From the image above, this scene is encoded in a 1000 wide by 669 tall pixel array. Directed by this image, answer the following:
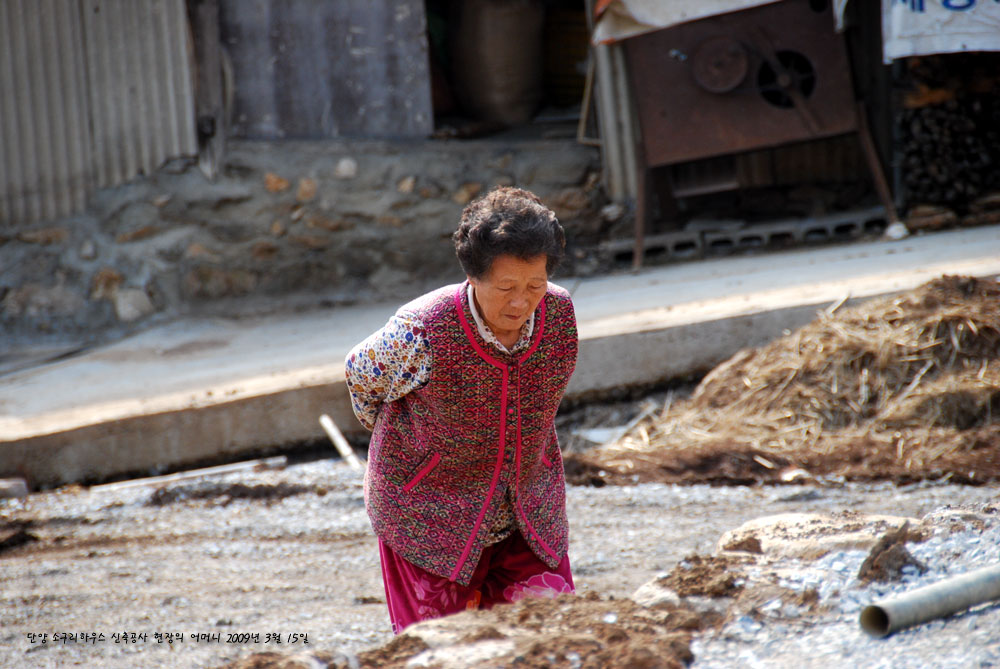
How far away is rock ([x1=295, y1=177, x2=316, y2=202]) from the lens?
6.84 metres

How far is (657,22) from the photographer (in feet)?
20.8

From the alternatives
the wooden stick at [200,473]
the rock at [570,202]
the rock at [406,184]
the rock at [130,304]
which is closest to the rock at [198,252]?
the rock at [130,304]

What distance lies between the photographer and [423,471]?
7.57 feet

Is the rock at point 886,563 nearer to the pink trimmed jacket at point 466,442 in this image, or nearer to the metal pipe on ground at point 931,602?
the metal pipe on ground at point 931,602

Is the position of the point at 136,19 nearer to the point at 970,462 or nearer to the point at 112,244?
the point at 112,244

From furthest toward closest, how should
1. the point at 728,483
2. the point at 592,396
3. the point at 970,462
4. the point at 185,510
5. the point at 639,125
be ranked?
the point at 639,125, the point at 592,396, the point at 185,510, the point at 728,483, the point at 970,462

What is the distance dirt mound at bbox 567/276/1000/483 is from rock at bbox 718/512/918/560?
150cm

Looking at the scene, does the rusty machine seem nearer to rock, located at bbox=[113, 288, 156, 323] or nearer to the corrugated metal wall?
the corrugated metal wall

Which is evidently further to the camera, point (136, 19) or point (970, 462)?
point (136, 19)

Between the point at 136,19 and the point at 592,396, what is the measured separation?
4121mm

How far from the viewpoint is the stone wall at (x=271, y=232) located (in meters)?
6.62

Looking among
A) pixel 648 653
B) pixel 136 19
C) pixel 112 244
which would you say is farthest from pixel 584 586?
pixel 136 19

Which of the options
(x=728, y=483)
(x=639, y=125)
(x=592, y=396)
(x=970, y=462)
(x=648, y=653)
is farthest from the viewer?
(x=639, y=125)

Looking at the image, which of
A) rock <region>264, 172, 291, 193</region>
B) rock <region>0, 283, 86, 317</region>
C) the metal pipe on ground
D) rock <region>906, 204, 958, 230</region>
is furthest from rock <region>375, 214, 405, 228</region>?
the metal pipe on ground
